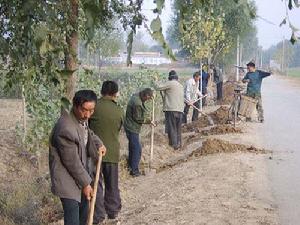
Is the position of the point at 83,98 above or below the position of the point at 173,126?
above

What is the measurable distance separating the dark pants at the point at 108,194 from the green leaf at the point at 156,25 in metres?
4.70

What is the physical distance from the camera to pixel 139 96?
361 inches

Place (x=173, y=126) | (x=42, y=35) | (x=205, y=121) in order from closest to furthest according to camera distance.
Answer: (x=42, y=35) < (x=173, y=126) < (x=205, y=121)

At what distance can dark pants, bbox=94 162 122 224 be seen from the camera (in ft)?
21.5

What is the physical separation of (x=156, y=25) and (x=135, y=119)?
734 centimetres

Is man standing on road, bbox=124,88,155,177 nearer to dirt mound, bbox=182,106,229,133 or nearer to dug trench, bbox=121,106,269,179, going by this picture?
dug trench, bbox=121,106,269,179

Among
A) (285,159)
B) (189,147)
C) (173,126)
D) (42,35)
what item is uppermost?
(42,35)

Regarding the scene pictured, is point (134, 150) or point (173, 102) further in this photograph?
point (173, 102)

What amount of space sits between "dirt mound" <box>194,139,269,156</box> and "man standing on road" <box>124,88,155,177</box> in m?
1.80

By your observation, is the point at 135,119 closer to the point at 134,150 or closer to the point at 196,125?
the point at 134,150

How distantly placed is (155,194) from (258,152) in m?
3.49

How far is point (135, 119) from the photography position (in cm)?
923

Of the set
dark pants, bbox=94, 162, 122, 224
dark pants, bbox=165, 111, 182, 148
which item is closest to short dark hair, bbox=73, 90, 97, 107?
dark pants, bbox=94, 162, 122, 224

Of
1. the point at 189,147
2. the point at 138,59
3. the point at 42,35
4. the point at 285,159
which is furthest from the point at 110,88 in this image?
the point at 138,59
